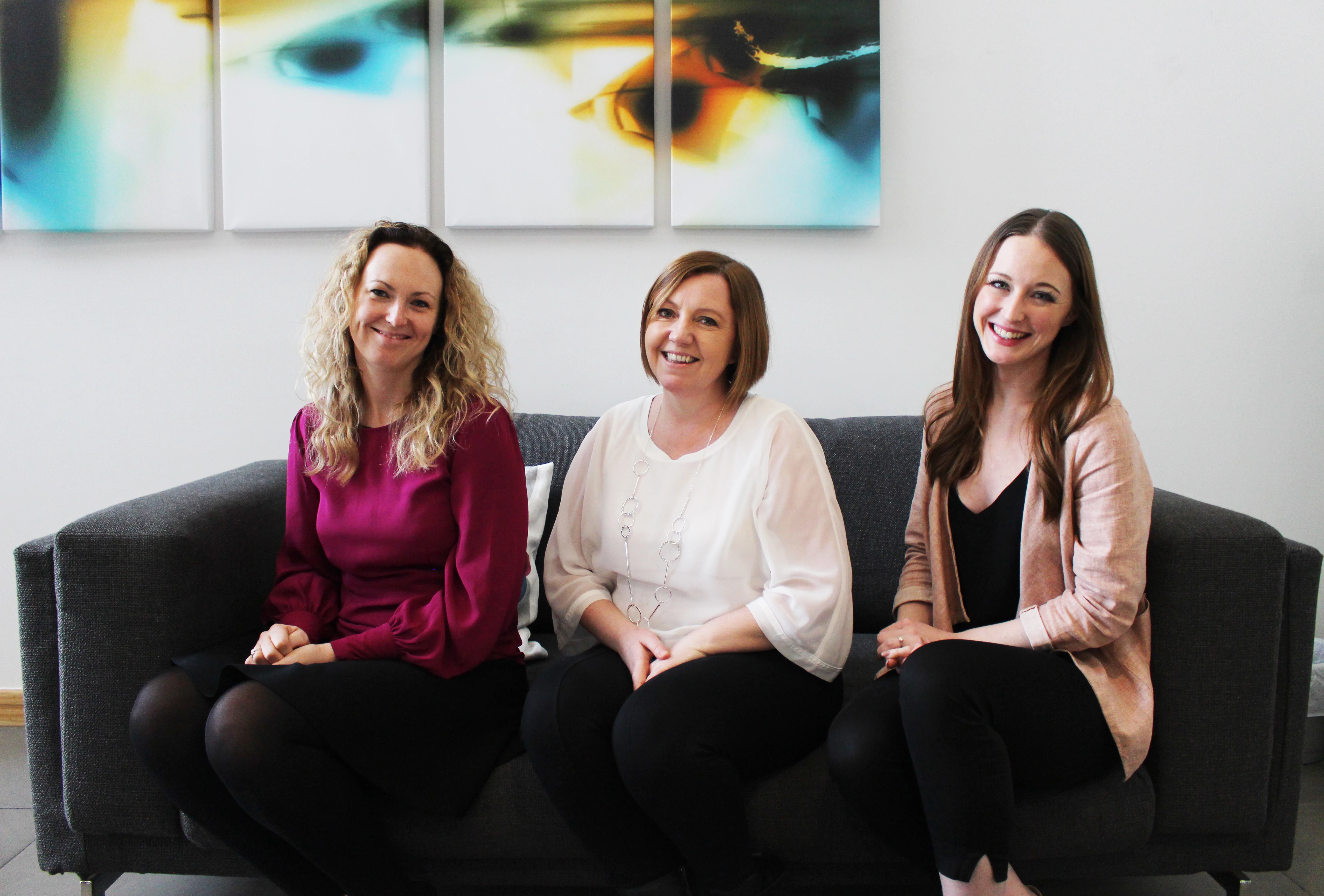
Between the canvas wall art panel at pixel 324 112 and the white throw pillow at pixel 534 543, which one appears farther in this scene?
the canvas wall art panel at pixel 324 112

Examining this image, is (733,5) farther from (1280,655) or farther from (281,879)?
(281,879)

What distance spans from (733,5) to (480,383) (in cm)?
125

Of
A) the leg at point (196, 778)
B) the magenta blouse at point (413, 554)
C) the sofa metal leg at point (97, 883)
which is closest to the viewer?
the leg at point (196, 778)

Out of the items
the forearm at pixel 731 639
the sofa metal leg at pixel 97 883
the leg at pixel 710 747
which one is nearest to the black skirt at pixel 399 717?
the leg at pixel 710 747

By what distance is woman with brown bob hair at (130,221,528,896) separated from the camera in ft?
4.20

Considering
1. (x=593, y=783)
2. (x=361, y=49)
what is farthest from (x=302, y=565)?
(x=361, y=49)

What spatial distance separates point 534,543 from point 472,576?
0.46m

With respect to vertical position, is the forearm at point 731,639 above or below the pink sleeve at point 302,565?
below

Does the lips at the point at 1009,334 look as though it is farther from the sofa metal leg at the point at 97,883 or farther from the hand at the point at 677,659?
the sofa metal leg at the point at 97,883

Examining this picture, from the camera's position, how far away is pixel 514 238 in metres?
2.26

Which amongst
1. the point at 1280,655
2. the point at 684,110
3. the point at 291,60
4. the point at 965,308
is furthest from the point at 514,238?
the point at 1280,655

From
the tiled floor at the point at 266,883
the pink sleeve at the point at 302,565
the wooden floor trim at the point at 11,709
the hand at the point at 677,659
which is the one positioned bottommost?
the tiled floor at the point at 266,883

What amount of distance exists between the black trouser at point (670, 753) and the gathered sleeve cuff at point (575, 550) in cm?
18

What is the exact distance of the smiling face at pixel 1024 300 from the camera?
141 cm
